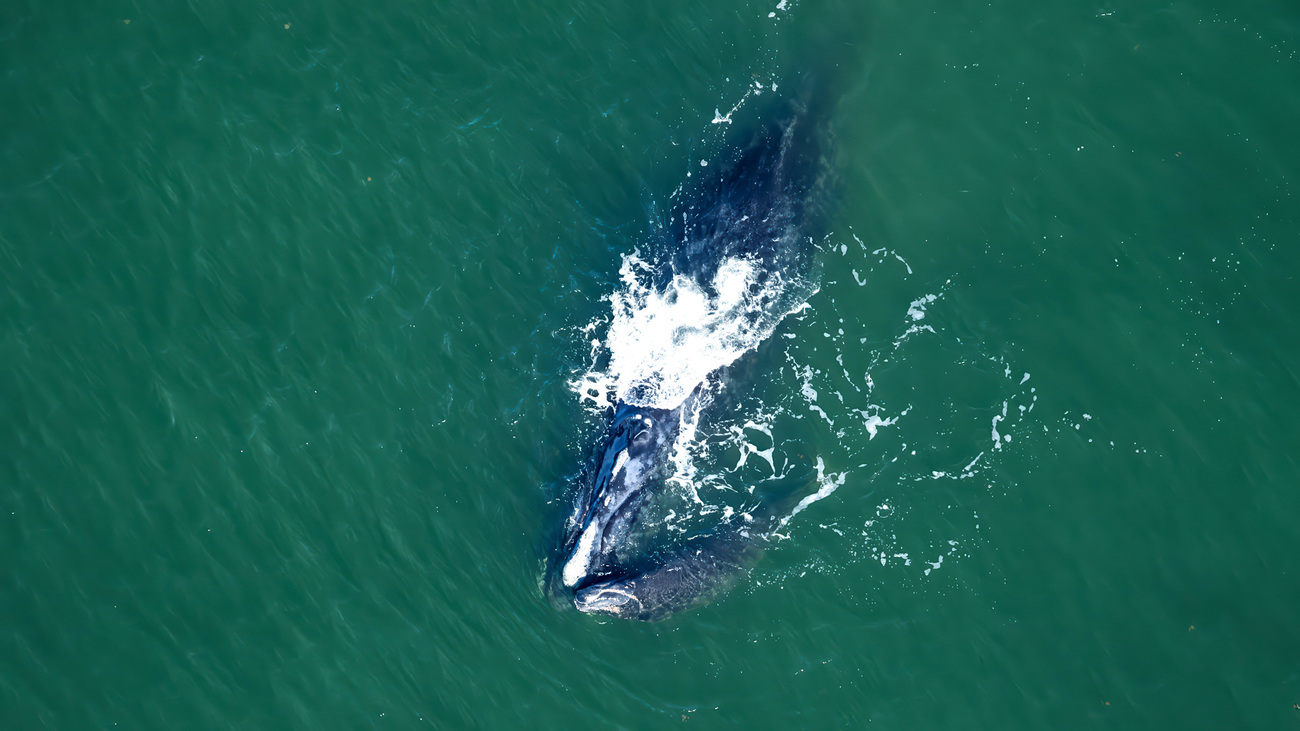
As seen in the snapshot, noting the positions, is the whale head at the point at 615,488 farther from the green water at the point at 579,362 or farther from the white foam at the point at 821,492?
the white foam at the point at 821,492

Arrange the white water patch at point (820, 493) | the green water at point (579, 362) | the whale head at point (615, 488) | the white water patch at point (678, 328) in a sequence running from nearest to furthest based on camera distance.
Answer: the green water at point (579, 362) → the whale head at point (615, 488) → the white water patch at point (820, 493) → the white water patch at point (678, 328)

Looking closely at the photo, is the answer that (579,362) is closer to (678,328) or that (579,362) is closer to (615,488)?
(678,328)

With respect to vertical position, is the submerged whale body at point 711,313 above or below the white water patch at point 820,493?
above

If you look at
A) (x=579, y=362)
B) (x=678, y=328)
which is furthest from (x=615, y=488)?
(x=678, y=328)

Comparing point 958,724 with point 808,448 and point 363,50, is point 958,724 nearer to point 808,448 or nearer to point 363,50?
point 808,448

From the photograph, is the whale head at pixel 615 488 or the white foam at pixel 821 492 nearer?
the whale head at pixel 615 488

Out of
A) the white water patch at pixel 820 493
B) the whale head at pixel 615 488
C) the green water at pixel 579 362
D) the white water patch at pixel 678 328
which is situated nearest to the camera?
the green water at pixel 579 362

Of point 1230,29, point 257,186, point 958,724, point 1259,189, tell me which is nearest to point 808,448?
point 958,724

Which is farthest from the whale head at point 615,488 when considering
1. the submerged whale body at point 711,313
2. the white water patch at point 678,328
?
the white water patch at point 678,328
